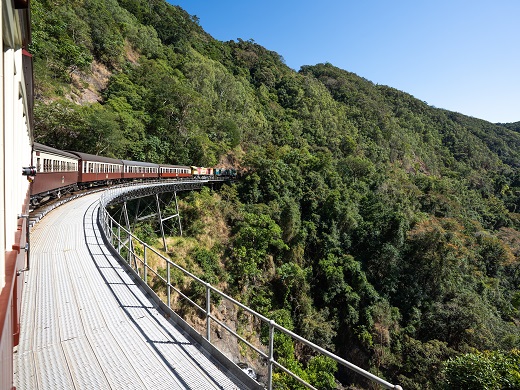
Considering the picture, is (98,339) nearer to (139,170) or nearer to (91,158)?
(91,158)

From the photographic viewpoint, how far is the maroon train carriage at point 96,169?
562 inches

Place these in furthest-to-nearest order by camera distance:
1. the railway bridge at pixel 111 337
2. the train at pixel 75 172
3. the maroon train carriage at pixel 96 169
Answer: the maroon train carriage at pixel 96 169 → the train at pixel 75 172 → the railway bridge at pixel 111 337

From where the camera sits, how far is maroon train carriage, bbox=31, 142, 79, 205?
28.6 feet

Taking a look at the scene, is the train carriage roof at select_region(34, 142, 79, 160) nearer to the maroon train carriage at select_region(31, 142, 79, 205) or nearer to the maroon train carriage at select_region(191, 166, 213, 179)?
the maroon train carriage at select_region(31, 142, 79, 205)

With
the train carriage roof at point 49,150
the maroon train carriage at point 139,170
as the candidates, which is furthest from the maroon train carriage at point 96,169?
the train carriage roof at point 49,150

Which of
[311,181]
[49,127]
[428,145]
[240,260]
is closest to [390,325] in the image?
[240,260]

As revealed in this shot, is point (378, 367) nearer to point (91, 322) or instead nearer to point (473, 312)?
point (473, 312)

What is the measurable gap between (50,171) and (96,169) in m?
6.09

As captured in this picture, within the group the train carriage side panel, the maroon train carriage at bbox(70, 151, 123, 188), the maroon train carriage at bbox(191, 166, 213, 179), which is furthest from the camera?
the maroon train carriage at bbox(191, 166, 213, 179)

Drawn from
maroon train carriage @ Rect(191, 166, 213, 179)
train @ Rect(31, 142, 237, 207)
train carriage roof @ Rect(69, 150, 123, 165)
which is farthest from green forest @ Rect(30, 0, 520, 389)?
train carriage roof @ Rect(69, 150, 123, 165)

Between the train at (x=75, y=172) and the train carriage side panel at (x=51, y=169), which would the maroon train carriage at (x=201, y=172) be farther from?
the train carriage side panel at (x=51, y=169)

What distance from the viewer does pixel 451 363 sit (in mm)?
9148

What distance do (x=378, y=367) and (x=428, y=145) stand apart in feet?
252

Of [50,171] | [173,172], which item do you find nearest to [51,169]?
[50,171]
